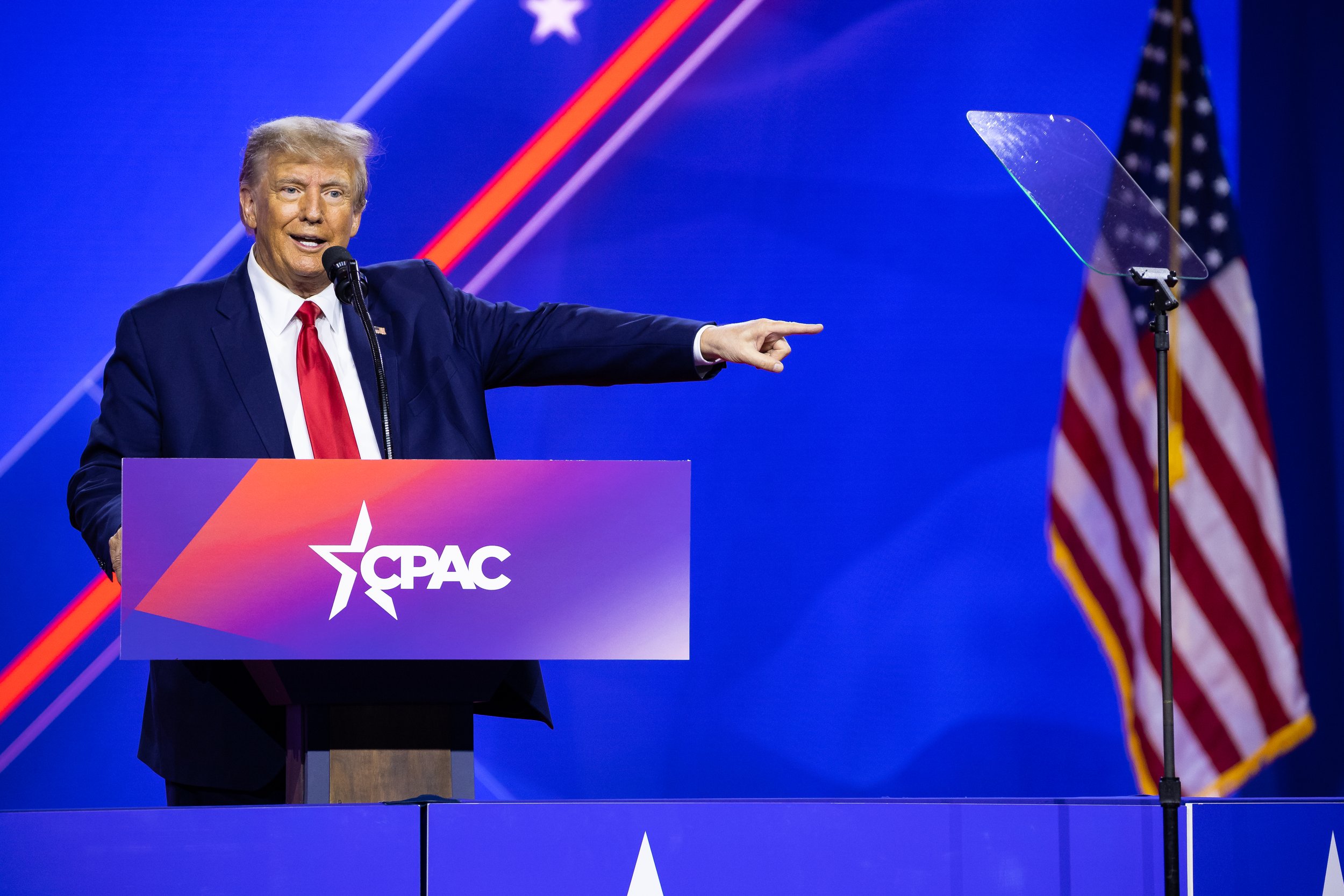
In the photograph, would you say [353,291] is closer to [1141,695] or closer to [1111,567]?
[1111,567]

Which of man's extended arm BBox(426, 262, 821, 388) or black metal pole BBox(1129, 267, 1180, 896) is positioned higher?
man's extended arm BBox(426, 262, 821, 388)

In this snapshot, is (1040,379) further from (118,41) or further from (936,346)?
(118,41)

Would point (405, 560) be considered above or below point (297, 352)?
below

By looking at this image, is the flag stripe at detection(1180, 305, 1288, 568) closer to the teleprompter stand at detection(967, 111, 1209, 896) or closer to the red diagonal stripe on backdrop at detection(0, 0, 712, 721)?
the red diagonal stripe on backdrop at detection(0, 0, 712, 721)

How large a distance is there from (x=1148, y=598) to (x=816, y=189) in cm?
151

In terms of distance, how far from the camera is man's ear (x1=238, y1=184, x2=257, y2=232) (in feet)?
6.79

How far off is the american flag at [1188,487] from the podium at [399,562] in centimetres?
238

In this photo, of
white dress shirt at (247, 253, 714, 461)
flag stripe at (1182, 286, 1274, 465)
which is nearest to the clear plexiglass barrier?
white dress shirt at (247, 253, 714, 461)

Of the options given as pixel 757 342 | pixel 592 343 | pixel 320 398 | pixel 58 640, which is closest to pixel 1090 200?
pixel 757 342

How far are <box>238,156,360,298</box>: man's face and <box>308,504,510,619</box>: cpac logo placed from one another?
0.75 metres

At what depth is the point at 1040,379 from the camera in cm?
355

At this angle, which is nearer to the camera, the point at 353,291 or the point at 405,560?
the point at 405,560

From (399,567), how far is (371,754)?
0.27 m

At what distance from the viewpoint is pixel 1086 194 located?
75.0 inches
